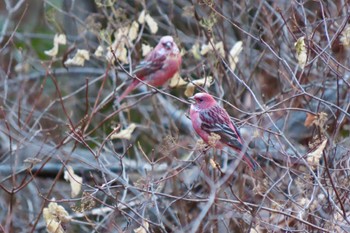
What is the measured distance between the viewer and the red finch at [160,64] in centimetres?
706

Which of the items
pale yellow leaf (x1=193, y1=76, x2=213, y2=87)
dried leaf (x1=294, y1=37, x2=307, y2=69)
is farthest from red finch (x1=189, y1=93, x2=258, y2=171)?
dried leaf (x1=294, y1=37, x2=307, y2=69)

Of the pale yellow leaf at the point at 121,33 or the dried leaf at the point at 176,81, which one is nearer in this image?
the pale yellow leaf at the point at 121,33

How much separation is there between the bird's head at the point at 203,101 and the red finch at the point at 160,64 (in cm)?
131

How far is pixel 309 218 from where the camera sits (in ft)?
18.1

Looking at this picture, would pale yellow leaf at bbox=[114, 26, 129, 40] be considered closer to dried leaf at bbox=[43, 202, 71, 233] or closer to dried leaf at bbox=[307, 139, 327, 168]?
dried leaf at bbox=[43, 202, 71, 233]

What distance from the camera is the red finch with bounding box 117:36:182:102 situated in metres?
7.06

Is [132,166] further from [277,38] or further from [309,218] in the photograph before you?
[309,218]

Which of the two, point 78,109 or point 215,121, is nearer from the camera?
point 215,121

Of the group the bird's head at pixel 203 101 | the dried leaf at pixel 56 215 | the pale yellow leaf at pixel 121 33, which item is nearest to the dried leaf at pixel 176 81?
the pale yellow leaf at pixel 121 33

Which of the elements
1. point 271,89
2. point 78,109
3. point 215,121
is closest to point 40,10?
point 78,109

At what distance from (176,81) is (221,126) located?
1.52 metres

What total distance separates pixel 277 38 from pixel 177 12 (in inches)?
125

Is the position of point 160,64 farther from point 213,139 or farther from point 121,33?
point 213,139

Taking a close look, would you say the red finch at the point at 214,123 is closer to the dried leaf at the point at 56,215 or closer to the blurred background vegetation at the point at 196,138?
the blurred background vegetation at the point at 196,138
